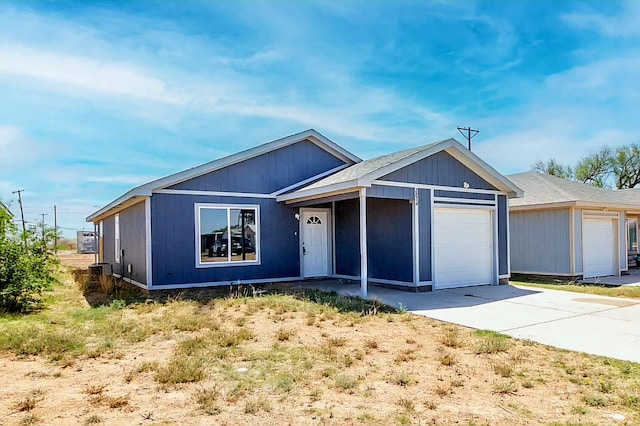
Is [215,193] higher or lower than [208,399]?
higher

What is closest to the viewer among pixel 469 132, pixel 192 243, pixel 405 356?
pixel 405 356

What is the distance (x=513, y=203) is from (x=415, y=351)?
11.3m

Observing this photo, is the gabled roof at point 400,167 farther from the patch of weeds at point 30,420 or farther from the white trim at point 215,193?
the patch of weeds at point 30,420

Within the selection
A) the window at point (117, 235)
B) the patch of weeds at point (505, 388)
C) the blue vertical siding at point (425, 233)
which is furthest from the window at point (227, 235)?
the patch of weeds at point (505, 388)

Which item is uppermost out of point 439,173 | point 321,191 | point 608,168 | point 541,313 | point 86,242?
point 608,168

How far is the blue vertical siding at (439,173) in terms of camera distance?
10.6m

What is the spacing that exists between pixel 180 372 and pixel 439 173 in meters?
8.34

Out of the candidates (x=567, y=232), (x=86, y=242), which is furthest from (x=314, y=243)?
(x=86, y=242)

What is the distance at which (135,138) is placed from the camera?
66.4 ft

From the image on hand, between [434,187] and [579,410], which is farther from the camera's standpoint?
[434,187]

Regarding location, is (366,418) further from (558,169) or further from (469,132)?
(558,169)

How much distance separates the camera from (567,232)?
13.9 meters

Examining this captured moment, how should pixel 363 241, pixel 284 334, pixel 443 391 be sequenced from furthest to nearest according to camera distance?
pixel 363 241 < pixel 284 334 < pixel 443 391

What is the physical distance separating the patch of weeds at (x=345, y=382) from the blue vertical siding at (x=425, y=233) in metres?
6.54
